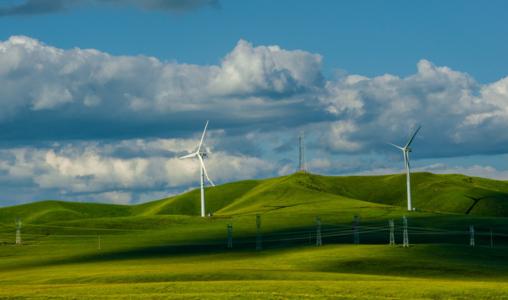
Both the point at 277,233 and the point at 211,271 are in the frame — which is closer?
the point at 211,271

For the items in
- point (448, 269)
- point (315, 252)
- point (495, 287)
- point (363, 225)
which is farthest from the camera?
point (363, 225)

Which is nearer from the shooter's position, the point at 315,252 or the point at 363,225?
the point at 315,252

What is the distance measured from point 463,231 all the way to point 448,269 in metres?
72.0

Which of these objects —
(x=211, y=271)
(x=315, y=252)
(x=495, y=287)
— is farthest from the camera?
(x=315, y=252)

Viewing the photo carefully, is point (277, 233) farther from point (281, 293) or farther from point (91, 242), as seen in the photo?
point (281, 293)

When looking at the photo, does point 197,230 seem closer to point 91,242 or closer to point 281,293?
point 91,242

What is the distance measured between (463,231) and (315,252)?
5851 centimetres

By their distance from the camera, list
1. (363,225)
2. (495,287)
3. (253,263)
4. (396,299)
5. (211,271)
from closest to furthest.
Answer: (396,299), (495,287), (211,271), (253,263), (363,225)

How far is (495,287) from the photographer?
191ft

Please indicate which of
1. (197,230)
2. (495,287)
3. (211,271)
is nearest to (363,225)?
(197,230)

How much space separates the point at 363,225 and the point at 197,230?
100 ft

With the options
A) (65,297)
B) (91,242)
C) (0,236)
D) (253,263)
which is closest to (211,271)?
(253,263)

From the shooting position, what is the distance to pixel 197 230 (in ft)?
566

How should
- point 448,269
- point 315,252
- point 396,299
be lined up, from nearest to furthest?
point 396,299, point 448,269, point 315,252
